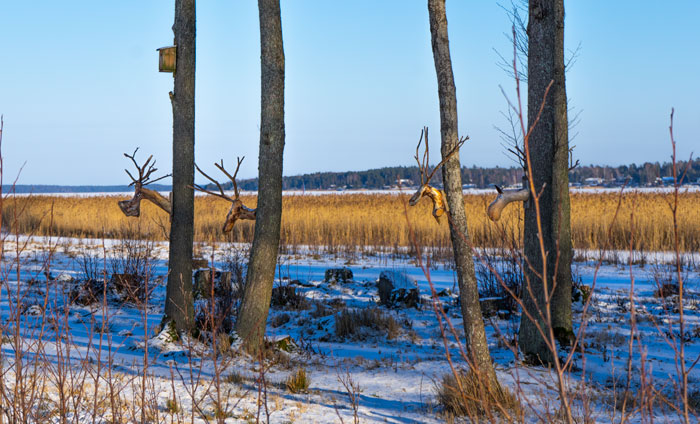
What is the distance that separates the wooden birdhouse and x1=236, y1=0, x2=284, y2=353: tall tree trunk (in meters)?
1.07

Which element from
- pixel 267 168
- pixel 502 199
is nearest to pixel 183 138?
pixel 267 168

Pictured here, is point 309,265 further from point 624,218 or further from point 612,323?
point 624,218

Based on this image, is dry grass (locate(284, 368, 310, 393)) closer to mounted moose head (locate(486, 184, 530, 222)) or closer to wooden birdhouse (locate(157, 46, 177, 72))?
mounted moose head (locate(486, 184, 530, 222))

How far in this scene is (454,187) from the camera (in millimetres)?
3920

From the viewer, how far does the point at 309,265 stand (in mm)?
11312

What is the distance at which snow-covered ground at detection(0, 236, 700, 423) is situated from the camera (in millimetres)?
3008

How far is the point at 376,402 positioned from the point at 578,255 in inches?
320

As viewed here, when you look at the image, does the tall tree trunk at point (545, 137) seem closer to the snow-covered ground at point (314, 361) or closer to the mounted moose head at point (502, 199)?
the snow-covered ground at point (314, 361)

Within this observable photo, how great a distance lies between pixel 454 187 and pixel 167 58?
3.57 m

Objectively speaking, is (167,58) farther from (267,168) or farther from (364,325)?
(364,325)

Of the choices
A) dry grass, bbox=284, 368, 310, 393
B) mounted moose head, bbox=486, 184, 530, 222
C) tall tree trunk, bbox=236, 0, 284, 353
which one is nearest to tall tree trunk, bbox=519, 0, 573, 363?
mounted moose head, bbox=486, 184, 530, 222

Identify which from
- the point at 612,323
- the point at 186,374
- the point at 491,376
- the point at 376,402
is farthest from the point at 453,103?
the point at 612,323

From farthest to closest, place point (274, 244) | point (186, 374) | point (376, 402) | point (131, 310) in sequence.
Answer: point (131, 310)
point (274, 244)
point (186, 374)
point (376, 402)

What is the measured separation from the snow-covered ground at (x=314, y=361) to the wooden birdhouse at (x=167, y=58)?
209 cm
